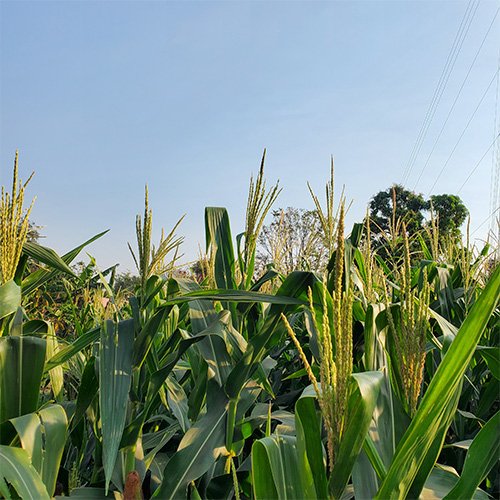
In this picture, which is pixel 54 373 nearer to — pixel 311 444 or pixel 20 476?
pixel 20 476

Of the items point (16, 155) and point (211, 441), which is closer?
point (211, 441)

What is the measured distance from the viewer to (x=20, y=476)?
1062mm

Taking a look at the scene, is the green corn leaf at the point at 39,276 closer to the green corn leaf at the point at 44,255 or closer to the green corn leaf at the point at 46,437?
the green corn leaf at the point at 44,255

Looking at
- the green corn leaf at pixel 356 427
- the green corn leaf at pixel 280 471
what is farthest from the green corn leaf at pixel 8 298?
the green corn leaf at pixel 356 427

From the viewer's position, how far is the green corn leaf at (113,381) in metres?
1.28

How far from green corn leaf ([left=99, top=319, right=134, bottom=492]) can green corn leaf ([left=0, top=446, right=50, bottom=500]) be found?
0.18 m

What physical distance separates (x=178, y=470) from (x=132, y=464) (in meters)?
0.24

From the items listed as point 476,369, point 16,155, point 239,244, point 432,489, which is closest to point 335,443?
point 432,489

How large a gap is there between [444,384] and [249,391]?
33.8 inches

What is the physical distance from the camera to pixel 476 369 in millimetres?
2129

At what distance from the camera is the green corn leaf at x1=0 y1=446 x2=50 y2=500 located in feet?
3.42

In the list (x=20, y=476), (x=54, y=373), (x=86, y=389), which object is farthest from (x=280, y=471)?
(x=54, y=373)

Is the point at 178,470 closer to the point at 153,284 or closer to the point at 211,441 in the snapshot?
the point at 211,441

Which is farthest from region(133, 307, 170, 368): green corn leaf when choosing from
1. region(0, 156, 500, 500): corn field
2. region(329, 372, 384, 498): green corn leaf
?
region(329, 372, 384, 498): green corn leaf
